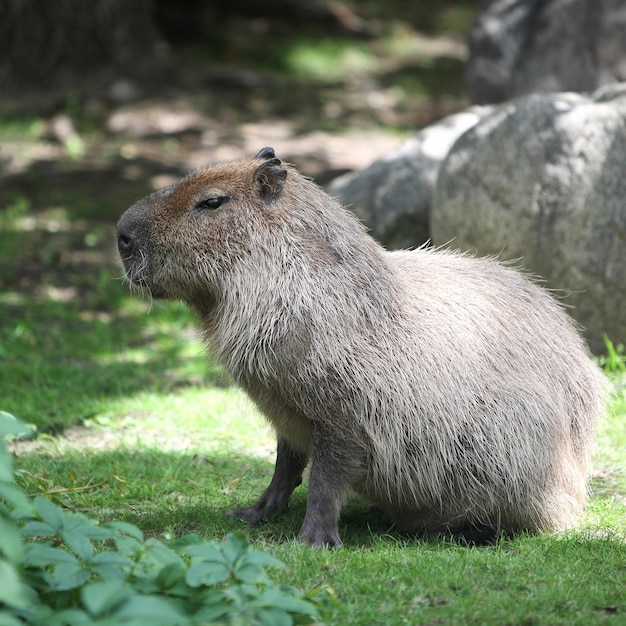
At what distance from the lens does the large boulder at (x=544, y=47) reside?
8.38m

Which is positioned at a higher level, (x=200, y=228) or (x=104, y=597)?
(x=200, y=228)

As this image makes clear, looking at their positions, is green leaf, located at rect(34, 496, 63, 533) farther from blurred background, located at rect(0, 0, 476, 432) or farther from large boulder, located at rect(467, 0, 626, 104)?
large boulder, located at rect(467, 0, 626, 104)

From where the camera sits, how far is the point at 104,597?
262 cm

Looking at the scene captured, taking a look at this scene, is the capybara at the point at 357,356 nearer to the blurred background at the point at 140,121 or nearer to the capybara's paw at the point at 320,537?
the capybara's paw at the point at 320,537

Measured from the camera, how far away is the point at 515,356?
14.3 ft

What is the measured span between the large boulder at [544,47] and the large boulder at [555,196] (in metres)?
1.80

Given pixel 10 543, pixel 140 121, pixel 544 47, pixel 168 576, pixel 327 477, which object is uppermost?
pixel 544 47

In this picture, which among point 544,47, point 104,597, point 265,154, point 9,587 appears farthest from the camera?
point 544,47

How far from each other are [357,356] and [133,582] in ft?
4.86

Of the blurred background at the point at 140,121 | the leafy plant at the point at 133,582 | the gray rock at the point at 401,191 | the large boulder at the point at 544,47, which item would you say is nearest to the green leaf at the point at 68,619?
the leafy plant at the point at 133,582

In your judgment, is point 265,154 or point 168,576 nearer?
point 168,576

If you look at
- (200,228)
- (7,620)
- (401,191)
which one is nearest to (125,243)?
(200,228)

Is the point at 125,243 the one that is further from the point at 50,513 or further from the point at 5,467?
the point at 5,467

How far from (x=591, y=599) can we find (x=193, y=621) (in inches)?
57.4
